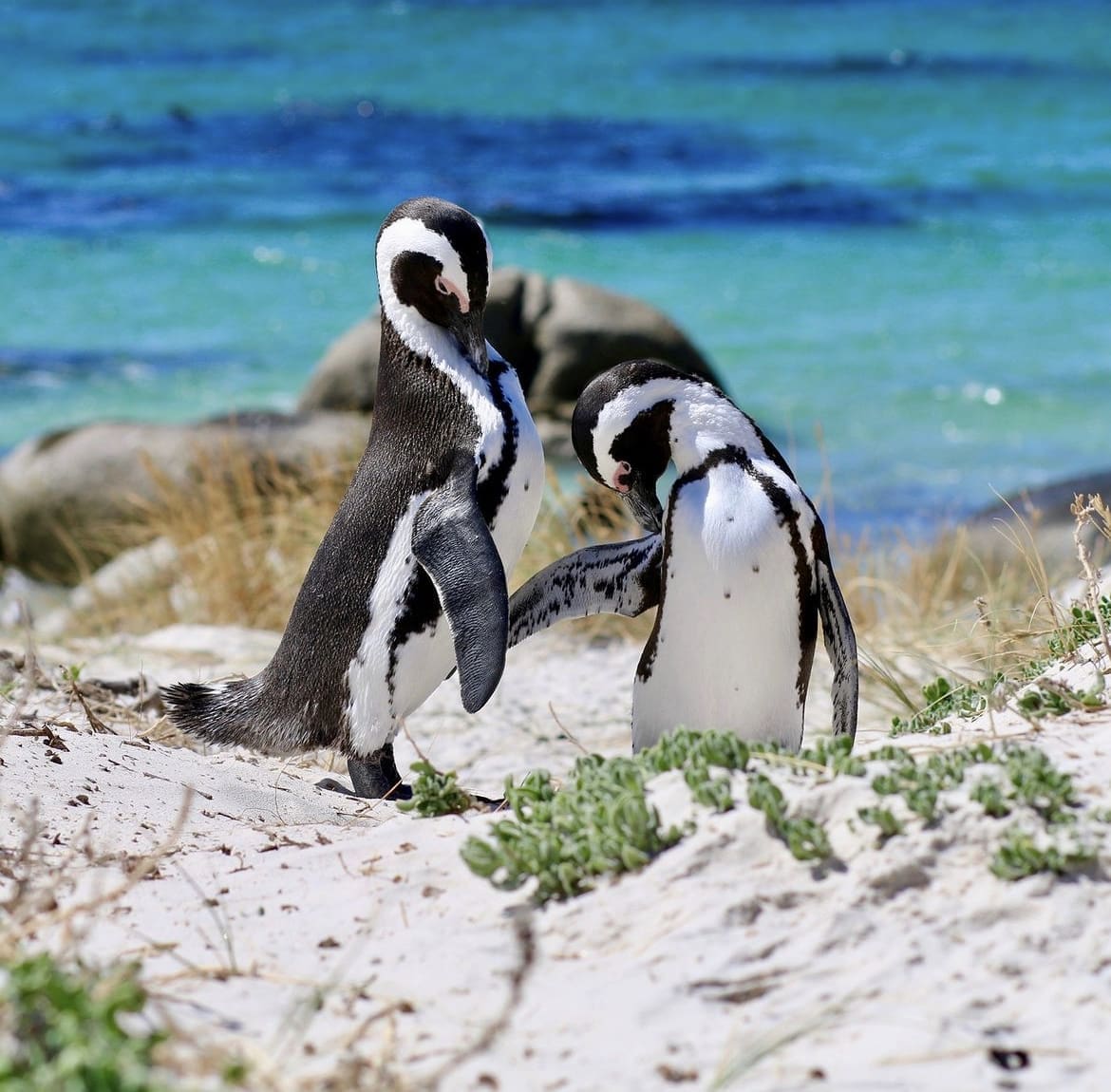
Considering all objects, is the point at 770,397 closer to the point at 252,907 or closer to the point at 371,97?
the point at 252,907

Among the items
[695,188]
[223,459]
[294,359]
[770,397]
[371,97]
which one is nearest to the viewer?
[223,459]

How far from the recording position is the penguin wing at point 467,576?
3.71 meters

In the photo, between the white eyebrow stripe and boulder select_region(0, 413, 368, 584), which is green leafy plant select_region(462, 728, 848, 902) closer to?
the white eyebrow stripe

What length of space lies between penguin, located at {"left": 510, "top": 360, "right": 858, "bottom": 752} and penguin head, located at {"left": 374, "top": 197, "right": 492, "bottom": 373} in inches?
17.8

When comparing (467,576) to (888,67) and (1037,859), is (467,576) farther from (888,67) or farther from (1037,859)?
(888,67)

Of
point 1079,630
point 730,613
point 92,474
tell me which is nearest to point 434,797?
point 730,613

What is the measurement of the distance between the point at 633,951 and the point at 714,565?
1161 millimetres

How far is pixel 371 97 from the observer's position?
27.7m

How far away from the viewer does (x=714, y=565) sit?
11.7 ft

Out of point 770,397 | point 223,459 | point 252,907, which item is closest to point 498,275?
point 223,459

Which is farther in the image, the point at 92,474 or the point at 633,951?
the point at 92,474

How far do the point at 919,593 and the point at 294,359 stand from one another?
955 centimetres

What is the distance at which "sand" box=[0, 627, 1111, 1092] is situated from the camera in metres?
2.21

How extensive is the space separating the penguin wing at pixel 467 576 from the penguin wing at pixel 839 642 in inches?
27.5
